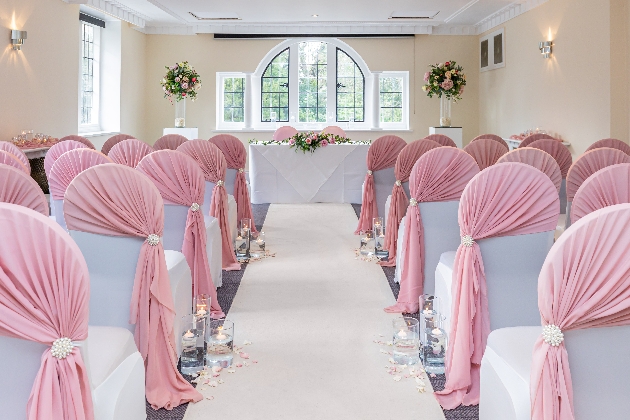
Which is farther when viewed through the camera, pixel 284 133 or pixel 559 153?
pixel 284 133

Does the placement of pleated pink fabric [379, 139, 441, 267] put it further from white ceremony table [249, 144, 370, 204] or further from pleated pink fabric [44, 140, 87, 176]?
white ceremony table [249, 144, 370, 204]

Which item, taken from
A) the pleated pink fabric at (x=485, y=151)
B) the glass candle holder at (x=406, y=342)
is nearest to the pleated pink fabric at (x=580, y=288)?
the glass candle holder at (x=406, y=342)

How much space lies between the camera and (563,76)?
29.0 feet

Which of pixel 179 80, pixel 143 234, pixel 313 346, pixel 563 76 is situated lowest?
pixel 313 346

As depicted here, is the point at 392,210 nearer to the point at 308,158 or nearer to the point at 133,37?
the point at 308,158

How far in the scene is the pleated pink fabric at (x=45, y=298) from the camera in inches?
60.9

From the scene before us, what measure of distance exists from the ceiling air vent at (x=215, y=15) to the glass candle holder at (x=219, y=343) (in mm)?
8876

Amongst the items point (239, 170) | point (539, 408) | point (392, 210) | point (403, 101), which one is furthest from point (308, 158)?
point (539, 408)

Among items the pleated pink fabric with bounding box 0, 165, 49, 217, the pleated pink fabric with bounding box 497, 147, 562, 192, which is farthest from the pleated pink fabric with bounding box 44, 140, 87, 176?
the pleated pink fabric with bounding box 497, 147, 562, 192

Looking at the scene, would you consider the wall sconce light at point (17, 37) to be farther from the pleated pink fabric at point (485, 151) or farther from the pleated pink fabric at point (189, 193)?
the pleated pink fabric at point (485, 151)

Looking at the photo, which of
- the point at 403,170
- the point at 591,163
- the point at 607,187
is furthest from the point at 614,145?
the point at 607,187

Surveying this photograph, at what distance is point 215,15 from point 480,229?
972 cm

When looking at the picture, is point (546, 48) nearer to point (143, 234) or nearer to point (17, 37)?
point (17, 37)

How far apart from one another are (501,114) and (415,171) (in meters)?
8.30
